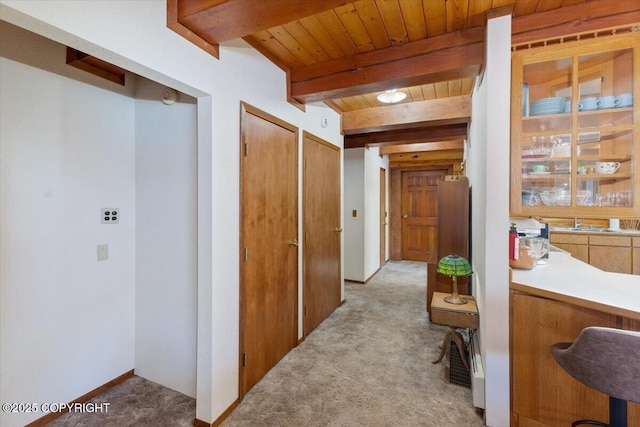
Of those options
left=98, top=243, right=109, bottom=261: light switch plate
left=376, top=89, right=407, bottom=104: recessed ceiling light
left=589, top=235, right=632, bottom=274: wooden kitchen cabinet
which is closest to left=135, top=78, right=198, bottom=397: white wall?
left=98, top=243, right=109, bottom=261: light switch plate

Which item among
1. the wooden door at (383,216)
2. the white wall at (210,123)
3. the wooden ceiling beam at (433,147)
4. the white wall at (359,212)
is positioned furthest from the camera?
the wooden door at (383,216)

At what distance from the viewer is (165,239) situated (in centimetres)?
200

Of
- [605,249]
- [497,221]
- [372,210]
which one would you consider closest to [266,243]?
[497,221]

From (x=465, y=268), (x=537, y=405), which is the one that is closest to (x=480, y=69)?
(x=465, y=268)

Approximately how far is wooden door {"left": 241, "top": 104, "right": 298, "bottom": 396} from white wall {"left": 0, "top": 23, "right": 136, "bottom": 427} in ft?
3.02

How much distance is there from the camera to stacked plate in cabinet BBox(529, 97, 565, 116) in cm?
163

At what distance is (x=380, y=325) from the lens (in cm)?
307

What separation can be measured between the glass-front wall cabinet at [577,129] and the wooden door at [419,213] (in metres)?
4.82

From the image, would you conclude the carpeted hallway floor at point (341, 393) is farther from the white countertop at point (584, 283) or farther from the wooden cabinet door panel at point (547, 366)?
the white countertop at point (584, 283)

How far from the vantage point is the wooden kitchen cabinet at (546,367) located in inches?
56.1

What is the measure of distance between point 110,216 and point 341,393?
2.06 metres

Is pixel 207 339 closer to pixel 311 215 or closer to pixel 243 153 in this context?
pixel 243 153

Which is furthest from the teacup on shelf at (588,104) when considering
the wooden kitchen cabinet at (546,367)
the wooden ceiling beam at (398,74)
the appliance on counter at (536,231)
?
the wooden kitchen cabinet at (546,367)

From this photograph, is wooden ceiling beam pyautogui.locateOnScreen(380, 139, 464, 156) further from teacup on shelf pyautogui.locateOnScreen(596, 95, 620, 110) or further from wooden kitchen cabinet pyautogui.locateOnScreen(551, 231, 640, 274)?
teacup on shelf pyautogui.locateOnScreen(596, 95, 620, 110)
